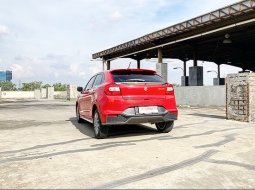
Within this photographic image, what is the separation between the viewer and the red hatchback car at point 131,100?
289 inches

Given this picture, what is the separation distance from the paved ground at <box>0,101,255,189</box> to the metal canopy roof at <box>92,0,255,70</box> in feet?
47.4

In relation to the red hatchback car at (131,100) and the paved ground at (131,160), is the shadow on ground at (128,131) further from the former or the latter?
the red hatchback car at (131,100)

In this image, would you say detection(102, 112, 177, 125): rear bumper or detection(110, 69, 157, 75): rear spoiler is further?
detection(110, 69, 157, 75): rear spoiler

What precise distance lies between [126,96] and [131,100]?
14 centimetres

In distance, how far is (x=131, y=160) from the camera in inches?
208

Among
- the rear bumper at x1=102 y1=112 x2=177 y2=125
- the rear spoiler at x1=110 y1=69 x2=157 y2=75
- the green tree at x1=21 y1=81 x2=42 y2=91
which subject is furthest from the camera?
the green tree at x1=21 y1=81 x2=42 y2=91

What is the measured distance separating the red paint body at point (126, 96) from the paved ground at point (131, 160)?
0.69 metres

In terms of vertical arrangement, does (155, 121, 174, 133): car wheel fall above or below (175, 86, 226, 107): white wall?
below

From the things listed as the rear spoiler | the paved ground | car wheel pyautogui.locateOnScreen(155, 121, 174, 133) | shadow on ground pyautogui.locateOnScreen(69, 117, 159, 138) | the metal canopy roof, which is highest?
the metal canopy roof

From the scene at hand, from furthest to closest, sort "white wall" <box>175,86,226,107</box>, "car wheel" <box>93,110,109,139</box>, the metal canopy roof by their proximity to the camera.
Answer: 1. "white wall" <box>175,86,226,107</box>
2. the metal canopy roof
3. "car wheel" <box>93,110,109,139</box>

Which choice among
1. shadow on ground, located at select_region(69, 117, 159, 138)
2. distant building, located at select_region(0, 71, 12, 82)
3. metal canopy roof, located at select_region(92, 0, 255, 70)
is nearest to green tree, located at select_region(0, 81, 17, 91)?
distant building, located at select_region(0, 71, 12, 82)

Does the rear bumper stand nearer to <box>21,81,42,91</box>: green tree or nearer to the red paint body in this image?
the red paint body

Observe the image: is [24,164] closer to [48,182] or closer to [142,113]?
[48,182]

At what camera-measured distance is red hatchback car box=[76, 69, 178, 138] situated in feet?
24.1
